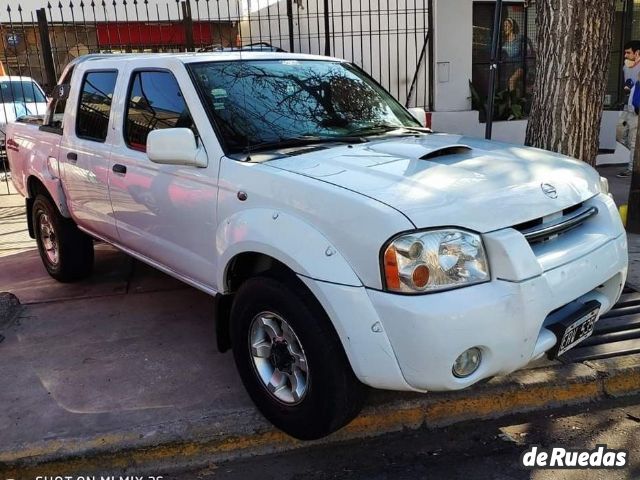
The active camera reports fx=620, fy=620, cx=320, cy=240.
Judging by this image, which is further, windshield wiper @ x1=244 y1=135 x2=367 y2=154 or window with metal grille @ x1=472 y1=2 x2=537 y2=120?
window with metal grille @ x1=472 y1=2 x2=537 y2=120

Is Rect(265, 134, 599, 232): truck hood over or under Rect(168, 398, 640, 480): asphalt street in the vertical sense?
over

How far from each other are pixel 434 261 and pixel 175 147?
1.58 m

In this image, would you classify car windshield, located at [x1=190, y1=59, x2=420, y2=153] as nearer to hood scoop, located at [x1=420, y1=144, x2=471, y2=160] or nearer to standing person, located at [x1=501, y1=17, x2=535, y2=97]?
hood scoop, located at [x1=420, y1=144, x2=471, y2=160]

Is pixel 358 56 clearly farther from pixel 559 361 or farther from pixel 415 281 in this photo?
pixel 415 281

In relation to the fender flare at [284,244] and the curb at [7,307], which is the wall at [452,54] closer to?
the curb at [7,307]

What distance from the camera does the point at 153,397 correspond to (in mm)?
3598

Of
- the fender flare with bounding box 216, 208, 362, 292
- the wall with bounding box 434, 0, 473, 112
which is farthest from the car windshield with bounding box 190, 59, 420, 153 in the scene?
the wall with bounding box 434, 0, 473, 112

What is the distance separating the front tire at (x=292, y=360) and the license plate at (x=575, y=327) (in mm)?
925

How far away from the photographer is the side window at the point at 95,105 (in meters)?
4.51

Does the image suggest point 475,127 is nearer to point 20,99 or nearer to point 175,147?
point 175,147

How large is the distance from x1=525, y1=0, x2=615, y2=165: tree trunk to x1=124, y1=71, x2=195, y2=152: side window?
2.88 metres

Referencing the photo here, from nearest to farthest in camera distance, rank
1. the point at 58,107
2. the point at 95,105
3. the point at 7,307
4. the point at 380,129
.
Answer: the point at 380,129
the point at 95,105
the point at 7,307
the point at 58,107

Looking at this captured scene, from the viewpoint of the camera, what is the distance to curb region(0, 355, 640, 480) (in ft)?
10.3

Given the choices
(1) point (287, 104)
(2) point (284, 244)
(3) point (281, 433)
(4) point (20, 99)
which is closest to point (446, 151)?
(1) point (287, 104)
